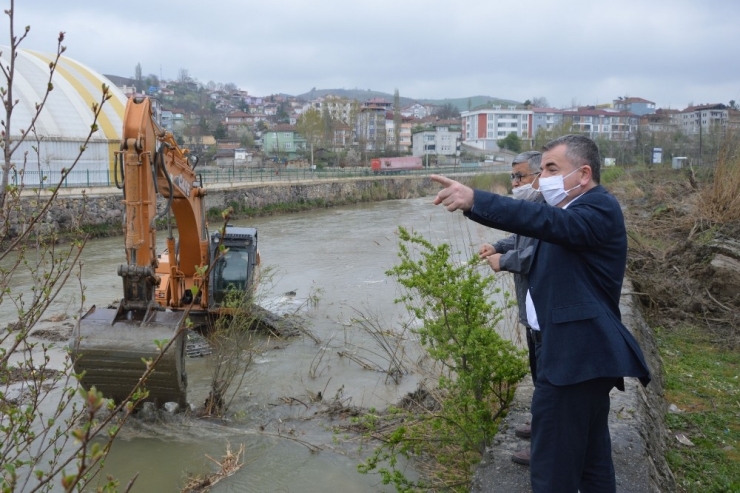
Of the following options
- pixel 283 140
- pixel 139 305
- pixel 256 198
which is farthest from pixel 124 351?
pixel 283 140

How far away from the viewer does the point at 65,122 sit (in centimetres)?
3116

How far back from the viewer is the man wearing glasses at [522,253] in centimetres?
386

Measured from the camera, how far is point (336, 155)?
66.3 meters

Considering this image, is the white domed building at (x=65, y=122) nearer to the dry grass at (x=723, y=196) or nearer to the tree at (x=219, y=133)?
the dry grass at (x=723, y=196)

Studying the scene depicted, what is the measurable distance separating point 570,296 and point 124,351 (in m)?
4.57

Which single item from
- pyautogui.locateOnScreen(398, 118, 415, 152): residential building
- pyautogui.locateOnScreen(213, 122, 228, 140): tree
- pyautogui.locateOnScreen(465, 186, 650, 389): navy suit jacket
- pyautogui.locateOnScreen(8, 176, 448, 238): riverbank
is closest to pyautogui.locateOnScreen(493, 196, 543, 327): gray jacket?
pyautogui.locateOnScreen(465, 186, 650, 389): navy suit jacket

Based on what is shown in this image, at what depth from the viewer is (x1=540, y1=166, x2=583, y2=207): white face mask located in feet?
9.72

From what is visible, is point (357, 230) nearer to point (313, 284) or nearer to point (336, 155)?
point (313, 284)

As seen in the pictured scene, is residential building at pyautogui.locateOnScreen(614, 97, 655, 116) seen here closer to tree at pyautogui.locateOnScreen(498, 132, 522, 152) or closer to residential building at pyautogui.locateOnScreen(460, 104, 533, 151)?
residential building at pyautogui.locateOnScreen(460, 104, 533, 151)

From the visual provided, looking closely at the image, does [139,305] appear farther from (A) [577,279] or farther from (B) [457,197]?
(A) [577,279]

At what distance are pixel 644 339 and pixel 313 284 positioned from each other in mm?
9993

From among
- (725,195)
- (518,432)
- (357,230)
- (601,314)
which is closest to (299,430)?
(518,432)

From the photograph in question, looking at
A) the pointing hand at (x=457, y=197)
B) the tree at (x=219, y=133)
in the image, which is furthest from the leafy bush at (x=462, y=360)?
the tree at (x=219, y=133)

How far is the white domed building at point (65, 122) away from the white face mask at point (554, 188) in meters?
27.7
